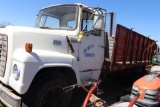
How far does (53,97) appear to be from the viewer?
4508 mm

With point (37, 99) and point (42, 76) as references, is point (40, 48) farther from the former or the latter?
point (37, 99)

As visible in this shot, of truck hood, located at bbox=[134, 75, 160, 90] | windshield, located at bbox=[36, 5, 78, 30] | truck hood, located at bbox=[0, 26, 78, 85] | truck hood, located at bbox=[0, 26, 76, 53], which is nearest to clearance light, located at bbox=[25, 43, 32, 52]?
truck hood, located at bbox=[0, 26, 78, 85]

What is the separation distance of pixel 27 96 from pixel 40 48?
1.03 m

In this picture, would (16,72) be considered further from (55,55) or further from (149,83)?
(149,83)

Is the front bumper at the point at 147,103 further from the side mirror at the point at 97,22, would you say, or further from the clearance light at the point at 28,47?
the clearance light at the point at 28,47

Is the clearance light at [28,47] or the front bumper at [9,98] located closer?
the front bumper at [9,98]

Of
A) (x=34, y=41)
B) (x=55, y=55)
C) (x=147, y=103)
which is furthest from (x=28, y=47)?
(x=147, y=103)

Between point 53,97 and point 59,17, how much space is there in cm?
222

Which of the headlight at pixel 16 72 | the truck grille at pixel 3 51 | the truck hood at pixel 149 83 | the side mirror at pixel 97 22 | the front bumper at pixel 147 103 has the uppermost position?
the side mirror at pixel 97 22

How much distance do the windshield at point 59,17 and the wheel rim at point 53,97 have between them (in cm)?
162

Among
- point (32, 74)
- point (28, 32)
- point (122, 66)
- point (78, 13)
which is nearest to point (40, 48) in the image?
point (28, 32)

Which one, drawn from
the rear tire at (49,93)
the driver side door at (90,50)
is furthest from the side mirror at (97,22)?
the rear tire at (49,93)

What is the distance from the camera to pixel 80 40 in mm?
5285

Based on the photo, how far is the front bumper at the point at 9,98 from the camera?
3.85 meters
